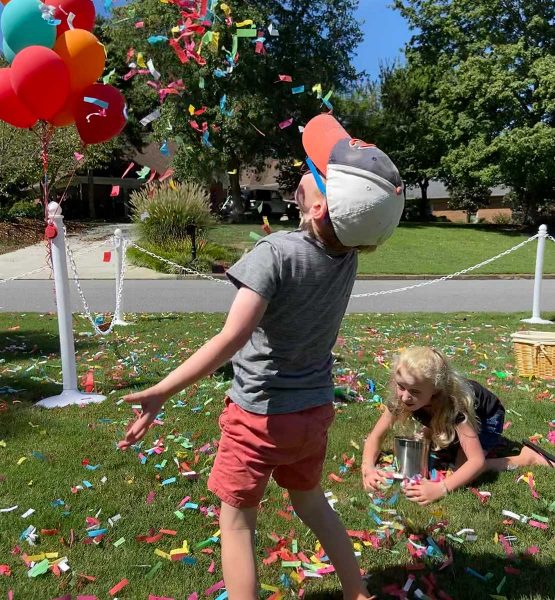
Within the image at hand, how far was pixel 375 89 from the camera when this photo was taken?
3791cm

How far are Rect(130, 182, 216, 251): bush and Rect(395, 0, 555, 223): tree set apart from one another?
16796 millimetres

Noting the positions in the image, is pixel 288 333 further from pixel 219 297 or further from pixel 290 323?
pixel 219 297

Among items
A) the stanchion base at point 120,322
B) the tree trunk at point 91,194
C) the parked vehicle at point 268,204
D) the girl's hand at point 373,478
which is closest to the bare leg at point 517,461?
the girl's hand at point 373,478

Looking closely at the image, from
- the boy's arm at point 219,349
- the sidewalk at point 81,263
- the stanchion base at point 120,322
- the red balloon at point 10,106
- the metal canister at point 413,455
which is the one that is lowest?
the sidewalk at point 81,263

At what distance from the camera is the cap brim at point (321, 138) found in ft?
6.44

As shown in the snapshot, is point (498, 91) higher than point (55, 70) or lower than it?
higher

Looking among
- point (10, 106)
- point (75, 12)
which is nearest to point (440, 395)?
point (10, 106)

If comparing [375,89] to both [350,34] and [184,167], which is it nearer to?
[350,34]

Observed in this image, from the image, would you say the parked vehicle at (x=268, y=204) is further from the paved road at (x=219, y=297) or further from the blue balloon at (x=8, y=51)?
the blue balloon at (x=8, y=51)

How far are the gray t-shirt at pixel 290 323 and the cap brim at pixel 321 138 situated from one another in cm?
26

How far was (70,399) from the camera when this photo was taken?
484 cm

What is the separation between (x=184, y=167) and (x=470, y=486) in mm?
27210

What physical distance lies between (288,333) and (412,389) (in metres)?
1.53

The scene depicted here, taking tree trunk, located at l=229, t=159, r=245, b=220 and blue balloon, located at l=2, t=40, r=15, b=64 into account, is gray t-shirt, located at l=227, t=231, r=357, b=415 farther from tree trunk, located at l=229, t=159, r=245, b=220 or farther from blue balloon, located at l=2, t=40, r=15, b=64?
tree trunk, located at l=229, t=159, r=245, b=220
